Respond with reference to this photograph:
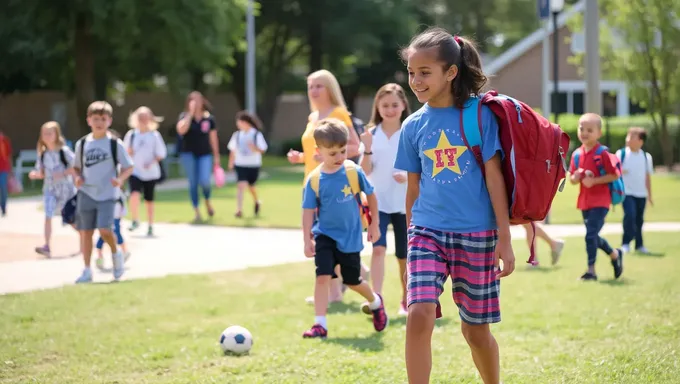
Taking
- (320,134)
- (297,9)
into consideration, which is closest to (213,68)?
(297,9)

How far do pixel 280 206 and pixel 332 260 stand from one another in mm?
12644

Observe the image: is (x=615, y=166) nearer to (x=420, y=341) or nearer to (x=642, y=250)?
(x=642, y=250)

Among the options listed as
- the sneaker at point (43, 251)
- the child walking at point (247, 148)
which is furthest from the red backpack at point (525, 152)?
the child walking at point (247, 148)

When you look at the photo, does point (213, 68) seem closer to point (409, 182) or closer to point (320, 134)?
point (320, 134)

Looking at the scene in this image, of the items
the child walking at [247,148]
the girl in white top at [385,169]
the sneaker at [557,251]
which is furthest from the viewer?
the child walking at [247,148]

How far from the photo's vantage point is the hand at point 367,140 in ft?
27.5

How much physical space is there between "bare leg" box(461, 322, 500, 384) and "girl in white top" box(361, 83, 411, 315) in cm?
324

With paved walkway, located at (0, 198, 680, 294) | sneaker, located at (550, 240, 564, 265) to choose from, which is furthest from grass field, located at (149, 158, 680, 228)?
sneaker, located at (550, 240, 564, 265)

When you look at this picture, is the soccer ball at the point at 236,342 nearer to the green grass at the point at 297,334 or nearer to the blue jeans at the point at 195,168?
the green grass at the point at 297,334

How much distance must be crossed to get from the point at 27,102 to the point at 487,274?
43.7 metres

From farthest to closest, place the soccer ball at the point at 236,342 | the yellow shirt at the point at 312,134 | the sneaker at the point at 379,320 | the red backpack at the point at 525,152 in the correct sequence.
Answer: the yellow shirt at the point at 312,134, the sneaker at the point at 379,320, the soccer ball at the point at 236,342, the red backpack at the point at 525,152

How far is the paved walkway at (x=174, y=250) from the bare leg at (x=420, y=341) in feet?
19.9

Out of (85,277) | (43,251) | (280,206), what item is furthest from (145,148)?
(280,206)

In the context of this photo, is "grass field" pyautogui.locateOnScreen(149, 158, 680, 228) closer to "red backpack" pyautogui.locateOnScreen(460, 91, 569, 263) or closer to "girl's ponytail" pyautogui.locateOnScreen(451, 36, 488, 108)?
"girl's ponytail" pyautogui.locateOnScreen(451, 36, 488, 108)
